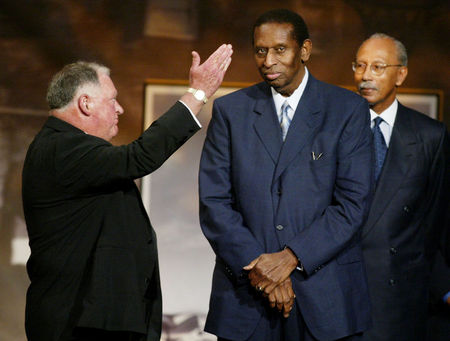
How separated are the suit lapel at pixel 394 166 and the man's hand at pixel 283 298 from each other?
26.8 inches

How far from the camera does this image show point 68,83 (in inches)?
110

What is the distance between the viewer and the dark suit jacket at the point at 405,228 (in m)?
3.09

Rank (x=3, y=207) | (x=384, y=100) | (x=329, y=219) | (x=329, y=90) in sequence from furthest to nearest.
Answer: (x=3, y=207) → (x=384, y=100) → (x=329, y=90) → (x=329, y=219)

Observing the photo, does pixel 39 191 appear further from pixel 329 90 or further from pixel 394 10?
pixel 394 10

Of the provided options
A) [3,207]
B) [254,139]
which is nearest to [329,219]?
[254,139]

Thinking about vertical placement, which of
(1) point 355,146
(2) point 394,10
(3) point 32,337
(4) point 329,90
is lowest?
(3) point 32,337

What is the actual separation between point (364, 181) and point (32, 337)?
53.4 inches

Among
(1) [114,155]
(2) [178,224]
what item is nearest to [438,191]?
(1) [114,155]

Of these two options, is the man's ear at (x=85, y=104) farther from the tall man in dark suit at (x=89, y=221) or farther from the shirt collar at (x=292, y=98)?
the shirt collar at (x=292, y=98)

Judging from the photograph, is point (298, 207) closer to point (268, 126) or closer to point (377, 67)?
point (268, 126)

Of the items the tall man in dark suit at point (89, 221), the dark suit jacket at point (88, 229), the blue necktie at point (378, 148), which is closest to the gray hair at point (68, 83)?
the tall man in dark suit at point (89, 221)

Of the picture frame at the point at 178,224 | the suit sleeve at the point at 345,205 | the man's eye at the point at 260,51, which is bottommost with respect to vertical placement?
the picture frame at the point at 178,224

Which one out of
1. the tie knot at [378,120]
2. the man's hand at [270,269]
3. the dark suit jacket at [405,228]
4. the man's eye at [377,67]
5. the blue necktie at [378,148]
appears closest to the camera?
the man's hand at [270,269]

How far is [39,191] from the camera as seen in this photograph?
8.87 ft
